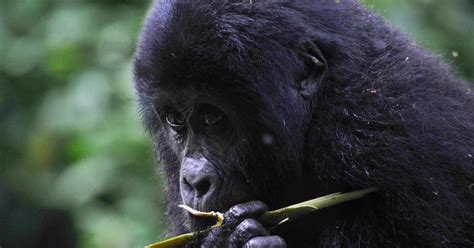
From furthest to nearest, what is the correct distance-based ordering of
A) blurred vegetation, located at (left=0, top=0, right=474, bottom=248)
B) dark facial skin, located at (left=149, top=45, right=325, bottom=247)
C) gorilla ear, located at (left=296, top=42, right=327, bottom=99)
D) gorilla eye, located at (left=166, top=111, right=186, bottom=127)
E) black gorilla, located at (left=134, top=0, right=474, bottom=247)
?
blurred vegetation, located at (left=0, top=0, right=474, bottom=248), gorilla eye, located at (left=166, top=111, right=186, bottom=127), gorilla ear, located at (left=296, top=42, right=327, bottom=99), dark facial skin, located at (left=149, top=45, right=325, bottom=247), black gorilla, located at (left=134, top=0, right=474, bottom=247)

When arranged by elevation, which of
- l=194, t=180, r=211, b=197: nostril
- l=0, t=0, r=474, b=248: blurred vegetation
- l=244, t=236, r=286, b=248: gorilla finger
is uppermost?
l=194, t=180, r=211, b=197: nostril

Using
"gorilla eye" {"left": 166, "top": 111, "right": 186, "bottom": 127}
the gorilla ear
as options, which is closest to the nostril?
"gorilla eye" {"left": 166, "top": 111, "right": 186, "bottom": 127}

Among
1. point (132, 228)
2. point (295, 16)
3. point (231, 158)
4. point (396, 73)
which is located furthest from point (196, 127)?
point (132, 228)

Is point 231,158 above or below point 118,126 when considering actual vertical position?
above

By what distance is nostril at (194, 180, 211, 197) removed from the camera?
15.9ft

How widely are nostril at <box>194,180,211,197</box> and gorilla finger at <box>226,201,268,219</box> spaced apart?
174 millimetres

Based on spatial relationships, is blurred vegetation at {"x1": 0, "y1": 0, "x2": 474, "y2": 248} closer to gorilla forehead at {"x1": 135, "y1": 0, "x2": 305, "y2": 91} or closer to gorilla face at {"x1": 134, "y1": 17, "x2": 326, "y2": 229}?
gorilla face at {"x1": 134, "y1": 17, "x2": 326, "y2": 229}

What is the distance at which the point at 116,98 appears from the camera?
26.7 ft

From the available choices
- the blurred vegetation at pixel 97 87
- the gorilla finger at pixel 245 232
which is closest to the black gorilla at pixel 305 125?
the gorilla finger at pixel 245 232

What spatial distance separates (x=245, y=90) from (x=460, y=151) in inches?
→ 47.3

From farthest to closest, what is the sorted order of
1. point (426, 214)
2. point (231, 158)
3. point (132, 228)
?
point (132, 228) < point (231, 158) < point (426, 214)

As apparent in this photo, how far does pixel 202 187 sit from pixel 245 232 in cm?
35

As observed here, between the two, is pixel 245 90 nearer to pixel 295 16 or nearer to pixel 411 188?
pixel 295 16

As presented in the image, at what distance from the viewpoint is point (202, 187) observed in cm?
486
